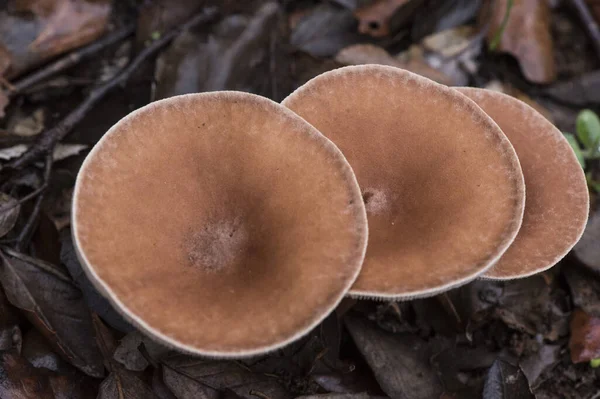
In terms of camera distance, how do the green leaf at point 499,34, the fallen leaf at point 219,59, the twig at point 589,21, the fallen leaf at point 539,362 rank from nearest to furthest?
the fallen leaf at point 539,362
the fallen leaf at point 219,59
the green leaf at point 499,34
the twig at point 589,21

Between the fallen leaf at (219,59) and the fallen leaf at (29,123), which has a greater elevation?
the fallen leaf at (219,59)

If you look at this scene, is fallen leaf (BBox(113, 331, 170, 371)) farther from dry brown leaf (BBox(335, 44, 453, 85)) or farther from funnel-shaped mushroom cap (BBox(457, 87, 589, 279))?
dry brown leaf (BBox(335, 44, 453, 85))

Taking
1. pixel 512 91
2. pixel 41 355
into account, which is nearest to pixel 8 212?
pixel 41 355

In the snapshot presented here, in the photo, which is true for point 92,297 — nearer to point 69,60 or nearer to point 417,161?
point 417,161

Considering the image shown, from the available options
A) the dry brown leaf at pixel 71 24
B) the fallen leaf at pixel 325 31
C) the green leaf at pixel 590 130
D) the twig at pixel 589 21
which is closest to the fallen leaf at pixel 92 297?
the dry brown leaf at pixel 71 24

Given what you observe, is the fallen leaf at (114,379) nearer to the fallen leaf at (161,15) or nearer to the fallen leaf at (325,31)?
the fallen leaf at (161,15)

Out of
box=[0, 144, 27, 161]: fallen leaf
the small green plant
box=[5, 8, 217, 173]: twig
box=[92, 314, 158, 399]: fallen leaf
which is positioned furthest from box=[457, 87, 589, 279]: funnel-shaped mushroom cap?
box=[0, 144, 27, 161]: fallen leaf

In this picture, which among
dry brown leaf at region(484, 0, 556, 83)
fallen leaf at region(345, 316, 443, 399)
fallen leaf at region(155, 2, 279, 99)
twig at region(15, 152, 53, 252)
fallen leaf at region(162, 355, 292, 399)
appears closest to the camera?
fallen leaf at region(162, 355, 292, 399)
